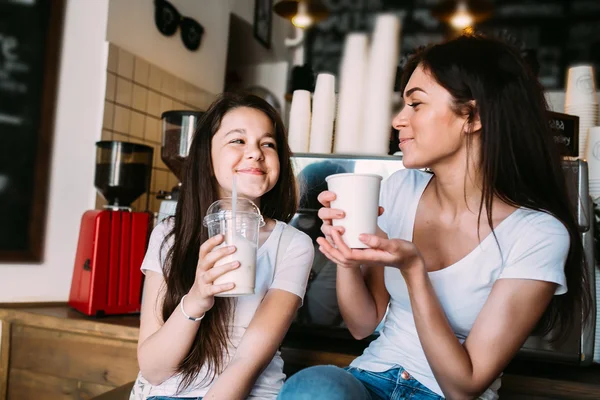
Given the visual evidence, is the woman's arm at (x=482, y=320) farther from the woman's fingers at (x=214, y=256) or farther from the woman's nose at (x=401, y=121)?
the woman's nose at (x=401, y=121)

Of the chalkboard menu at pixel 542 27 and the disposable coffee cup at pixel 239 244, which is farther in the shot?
the chalkboard menu at pixel 542 27

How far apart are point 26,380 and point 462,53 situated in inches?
76.0

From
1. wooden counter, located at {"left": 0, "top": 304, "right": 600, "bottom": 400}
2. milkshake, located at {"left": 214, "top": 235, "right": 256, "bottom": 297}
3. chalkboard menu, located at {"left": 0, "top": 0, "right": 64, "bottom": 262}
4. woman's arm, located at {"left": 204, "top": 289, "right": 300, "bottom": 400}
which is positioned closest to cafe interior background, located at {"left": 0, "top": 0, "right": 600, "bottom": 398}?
chalkboard menu, located at {"left": 0, "top": 0, "right": 64, "bottom": 262}

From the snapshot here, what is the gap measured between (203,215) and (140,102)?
156 cm

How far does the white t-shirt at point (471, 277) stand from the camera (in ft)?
3.32

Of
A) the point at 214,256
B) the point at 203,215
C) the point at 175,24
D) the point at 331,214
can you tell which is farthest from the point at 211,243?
the point at 175,24

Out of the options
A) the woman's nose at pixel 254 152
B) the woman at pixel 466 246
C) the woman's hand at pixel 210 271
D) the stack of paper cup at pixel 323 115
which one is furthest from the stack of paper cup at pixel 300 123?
the woman's hand at pixel 210 271

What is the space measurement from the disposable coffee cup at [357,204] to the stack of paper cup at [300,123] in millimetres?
907

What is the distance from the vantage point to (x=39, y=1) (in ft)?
7.07

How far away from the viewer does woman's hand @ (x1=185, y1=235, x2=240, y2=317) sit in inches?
37.6

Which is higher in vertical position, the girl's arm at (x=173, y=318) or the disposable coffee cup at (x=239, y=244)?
the disposable coffee cup at (x=239, y=244)

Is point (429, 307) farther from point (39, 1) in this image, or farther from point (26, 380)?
point (39, 1)

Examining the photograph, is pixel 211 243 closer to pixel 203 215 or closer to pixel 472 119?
pixel 203 215

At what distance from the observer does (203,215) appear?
133 centimetres
